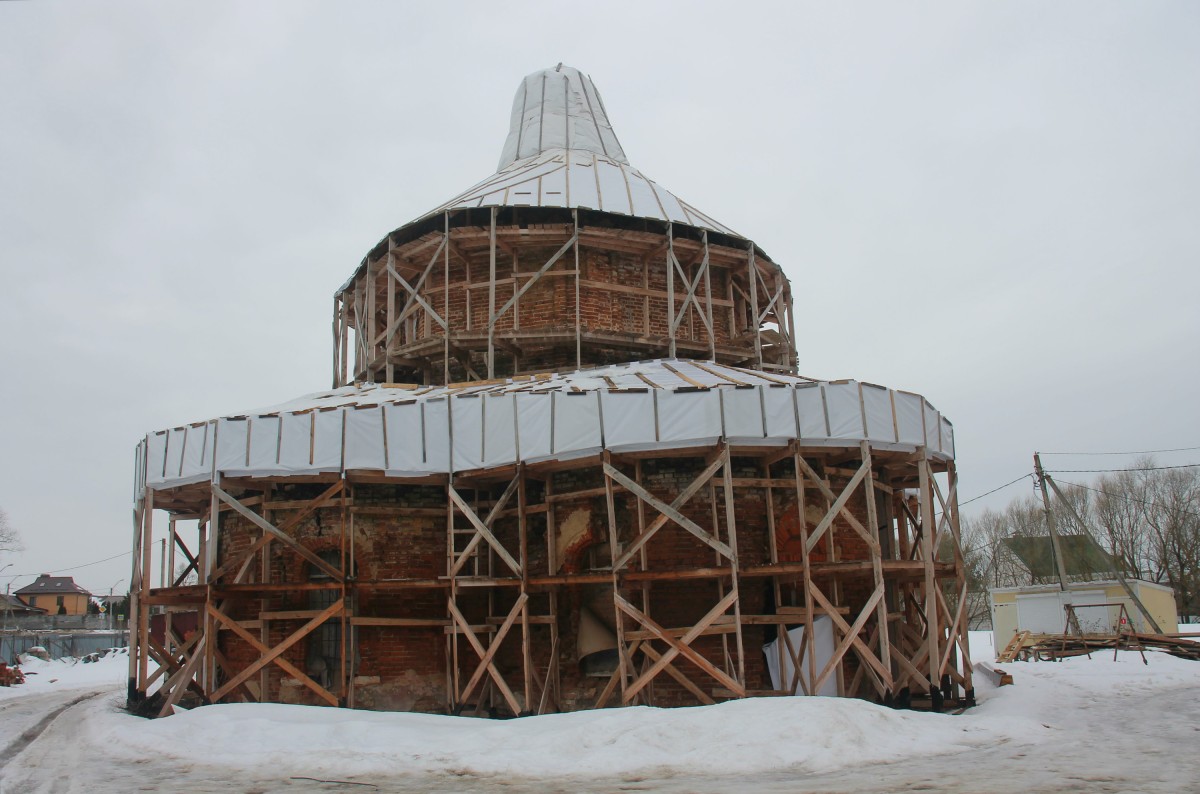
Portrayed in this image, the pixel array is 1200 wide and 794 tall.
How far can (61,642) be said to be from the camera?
134 feet

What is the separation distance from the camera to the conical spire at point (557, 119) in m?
25.3

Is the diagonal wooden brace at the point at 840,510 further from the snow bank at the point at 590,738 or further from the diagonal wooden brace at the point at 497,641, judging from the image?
the diagonal wooden brace at the point at 497,641

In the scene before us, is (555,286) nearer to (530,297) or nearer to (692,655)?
(530,297)

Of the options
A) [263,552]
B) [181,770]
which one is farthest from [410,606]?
[181,770]

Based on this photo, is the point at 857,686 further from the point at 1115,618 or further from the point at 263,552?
the point at 1115,618

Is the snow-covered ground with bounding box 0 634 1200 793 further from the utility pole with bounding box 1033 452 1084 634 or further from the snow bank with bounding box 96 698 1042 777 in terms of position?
the utility pole with bounding box 1033 452 1084 634

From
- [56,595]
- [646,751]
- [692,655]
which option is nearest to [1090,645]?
[692,655]

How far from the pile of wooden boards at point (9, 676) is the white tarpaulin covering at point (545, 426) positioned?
42.5 feet

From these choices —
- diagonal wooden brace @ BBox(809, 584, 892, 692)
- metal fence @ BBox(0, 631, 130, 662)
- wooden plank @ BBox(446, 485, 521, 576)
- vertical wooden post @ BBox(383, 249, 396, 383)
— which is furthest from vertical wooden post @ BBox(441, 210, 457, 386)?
metal fence @ BBox(0, 631, 130, 662)

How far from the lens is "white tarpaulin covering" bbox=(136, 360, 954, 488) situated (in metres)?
13.0

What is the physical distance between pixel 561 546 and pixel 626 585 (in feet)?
4.38

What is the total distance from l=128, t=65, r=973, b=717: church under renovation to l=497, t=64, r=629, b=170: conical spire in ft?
31.3

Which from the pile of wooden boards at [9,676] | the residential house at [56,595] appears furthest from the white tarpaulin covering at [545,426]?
the residential house at [56,595]

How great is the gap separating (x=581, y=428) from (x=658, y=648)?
3.20 metres
